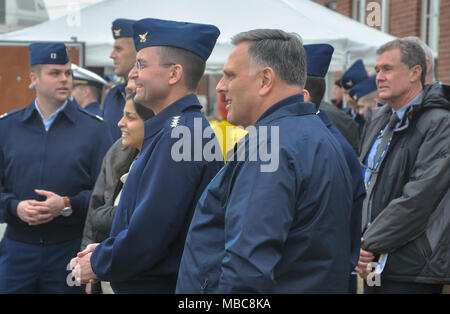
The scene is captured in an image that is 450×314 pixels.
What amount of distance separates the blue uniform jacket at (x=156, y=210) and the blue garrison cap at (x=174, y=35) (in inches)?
11.7

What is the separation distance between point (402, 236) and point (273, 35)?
68.1 inches

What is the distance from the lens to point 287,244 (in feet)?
5.85

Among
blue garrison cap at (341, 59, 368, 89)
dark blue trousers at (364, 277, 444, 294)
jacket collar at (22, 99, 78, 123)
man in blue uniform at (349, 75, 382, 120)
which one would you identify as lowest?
dark blue trousers at (364, 277, 444, 294)

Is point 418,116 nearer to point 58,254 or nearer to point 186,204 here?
point 186,204

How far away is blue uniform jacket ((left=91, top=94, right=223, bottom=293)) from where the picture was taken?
2.23 m

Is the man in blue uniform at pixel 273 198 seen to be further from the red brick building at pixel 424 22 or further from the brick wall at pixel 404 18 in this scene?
the brick wall at pixel 404 18

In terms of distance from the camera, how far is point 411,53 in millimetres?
3580

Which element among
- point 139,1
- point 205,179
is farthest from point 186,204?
point 139,1

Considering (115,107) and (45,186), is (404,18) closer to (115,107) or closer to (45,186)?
(115,107)

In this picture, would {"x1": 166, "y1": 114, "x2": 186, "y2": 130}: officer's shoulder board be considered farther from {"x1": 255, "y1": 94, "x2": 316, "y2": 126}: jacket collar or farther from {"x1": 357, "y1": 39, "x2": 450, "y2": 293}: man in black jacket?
{"x1": 357, "y1": 39, "x2": 450, "y2": 293}: man in black jacket

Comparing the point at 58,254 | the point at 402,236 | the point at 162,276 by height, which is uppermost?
the point at 162,276

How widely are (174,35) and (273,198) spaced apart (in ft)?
3.60

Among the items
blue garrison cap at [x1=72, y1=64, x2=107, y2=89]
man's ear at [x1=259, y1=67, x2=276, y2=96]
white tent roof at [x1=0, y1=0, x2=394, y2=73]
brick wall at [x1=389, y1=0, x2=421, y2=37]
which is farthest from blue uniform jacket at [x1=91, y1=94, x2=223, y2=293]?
brick wall at [x1=389, y1=0, x2=421, y2=37]

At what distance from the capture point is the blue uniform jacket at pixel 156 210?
2.23 meters
